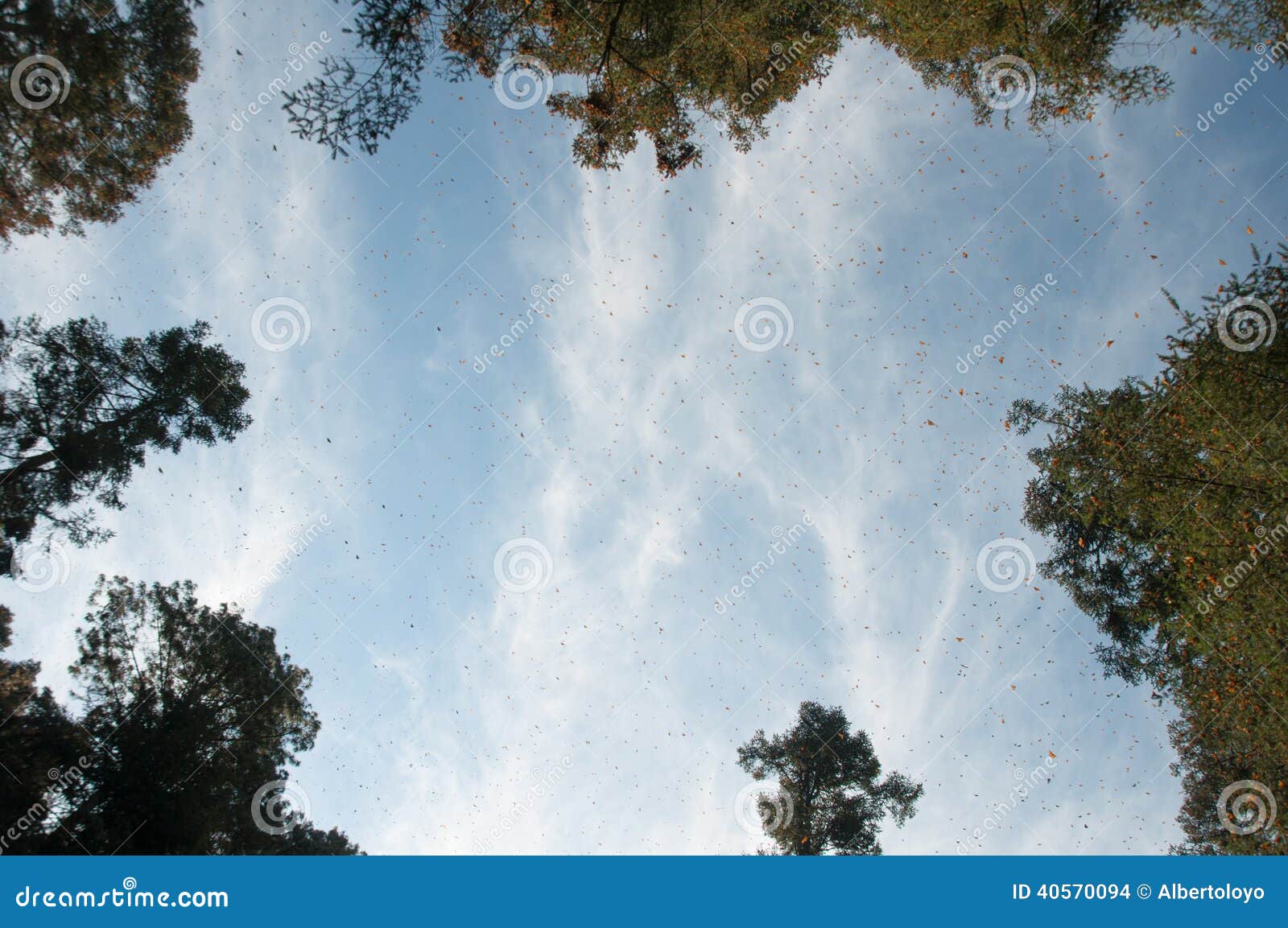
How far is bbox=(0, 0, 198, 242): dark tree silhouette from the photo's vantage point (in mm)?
12109

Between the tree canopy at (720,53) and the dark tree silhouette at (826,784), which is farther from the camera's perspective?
Result: the dark tree silhouette at (826,784)

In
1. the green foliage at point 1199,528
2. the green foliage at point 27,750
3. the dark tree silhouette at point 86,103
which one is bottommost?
the green foliage at point 27,750

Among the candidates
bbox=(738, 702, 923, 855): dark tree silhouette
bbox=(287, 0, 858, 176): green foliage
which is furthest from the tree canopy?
bbox=(738, 702, 923, 855): dark tree silhouette

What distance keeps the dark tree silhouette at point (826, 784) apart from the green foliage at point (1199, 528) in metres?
8.85

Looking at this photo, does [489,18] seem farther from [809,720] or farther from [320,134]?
[809,720]

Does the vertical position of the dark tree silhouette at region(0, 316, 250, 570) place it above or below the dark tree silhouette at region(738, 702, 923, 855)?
above

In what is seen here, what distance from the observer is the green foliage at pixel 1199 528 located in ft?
39.0

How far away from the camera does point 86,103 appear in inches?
504

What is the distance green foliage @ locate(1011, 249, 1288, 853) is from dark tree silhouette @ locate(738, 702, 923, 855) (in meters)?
8.85

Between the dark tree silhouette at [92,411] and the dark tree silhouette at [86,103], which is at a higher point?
the dark tree silhouette at [86,103]

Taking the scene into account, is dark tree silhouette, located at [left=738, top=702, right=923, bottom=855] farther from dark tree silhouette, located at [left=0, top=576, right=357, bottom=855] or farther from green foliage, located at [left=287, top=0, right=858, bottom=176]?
green foliage, located at [left=287, top=0, right=858, bottom=176]

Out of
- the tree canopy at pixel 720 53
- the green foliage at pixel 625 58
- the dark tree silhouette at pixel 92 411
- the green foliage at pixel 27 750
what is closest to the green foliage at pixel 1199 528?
the tree canopy at pixel 720 53

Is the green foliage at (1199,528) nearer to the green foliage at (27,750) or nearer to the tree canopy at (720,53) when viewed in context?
the tree canopy at (720,53)

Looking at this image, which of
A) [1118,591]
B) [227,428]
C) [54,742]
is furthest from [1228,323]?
[54,742]
